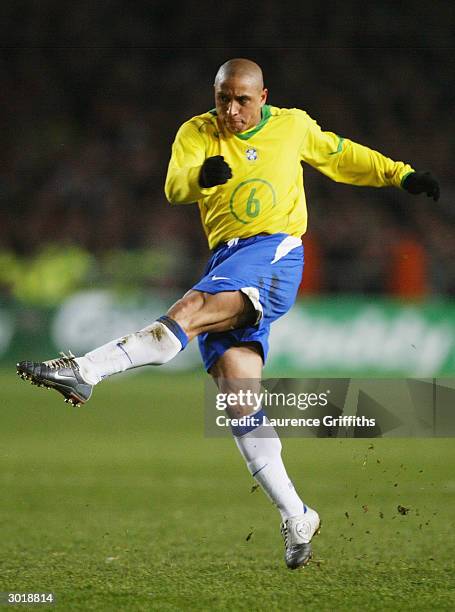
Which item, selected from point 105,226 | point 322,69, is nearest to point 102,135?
point 105,226

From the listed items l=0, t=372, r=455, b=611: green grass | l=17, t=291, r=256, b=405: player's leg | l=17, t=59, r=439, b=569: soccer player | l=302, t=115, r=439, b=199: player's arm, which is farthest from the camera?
l=302, t=115, r=439, b=199: player's arm

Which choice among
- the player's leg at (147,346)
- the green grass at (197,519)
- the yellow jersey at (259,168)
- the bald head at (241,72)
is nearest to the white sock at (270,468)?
the green grass at (197,519)

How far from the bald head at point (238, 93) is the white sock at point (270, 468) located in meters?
1.29

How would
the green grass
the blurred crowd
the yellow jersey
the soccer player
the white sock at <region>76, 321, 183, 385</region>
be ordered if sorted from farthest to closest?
1. the blurred crowd
2. the yellow jersey
3. the soccer player
4. the green grass
5. the white sock at <region>76, 321, 183, 385</region>

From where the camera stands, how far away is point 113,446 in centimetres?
826

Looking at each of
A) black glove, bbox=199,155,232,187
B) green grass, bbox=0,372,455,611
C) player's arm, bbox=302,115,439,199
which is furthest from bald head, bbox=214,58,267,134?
green grass, bbox=0,372,455,611

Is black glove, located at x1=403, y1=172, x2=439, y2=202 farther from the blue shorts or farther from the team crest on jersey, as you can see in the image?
the team crest on jersey

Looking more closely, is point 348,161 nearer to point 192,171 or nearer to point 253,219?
point 253,219

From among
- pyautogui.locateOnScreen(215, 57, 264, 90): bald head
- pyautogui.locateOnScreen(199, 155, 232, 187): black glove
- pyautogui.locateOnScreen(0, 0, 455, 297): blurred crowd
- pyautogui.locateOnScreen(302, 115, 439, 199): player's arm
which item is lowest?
pyautogui.locateOnScreen(199, 155, 232, 187): black glove

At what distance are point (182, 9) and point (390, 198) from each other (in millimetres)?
4750

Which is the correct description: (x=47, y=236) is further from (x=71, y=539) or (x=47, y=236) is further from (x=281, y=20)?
(x=71, y=539)

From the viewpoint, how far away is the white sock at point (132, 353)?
12.2 feet

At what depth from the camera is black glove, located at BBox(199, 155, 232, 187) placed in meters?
3.77

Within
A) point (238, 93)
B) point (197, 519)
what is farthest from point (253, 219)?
point (197, 519)
